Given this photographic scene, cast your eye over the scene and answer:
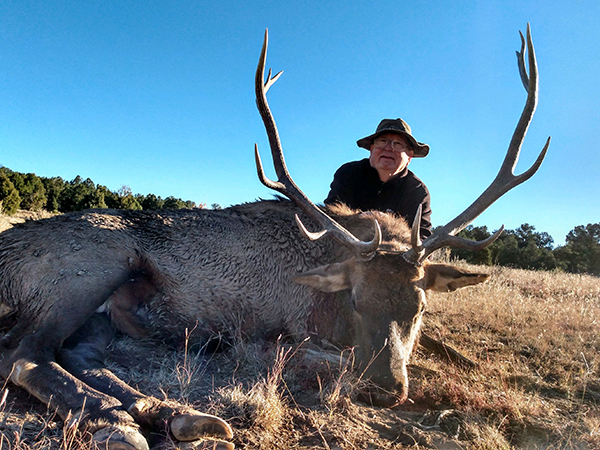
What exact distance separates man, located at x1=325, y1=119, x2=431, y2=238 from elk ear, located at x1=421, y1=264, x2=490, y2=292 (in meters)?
1.96

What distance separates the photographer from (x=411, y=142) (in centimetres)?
567

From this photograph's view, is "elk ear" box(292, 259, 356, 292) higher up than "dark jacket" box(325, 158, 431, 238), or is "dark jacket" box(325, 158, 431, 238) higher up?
"dark jacket" box(325, 158, 431, 238)

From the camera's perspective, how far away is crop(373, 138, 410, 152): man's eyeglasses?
5648 millimetres

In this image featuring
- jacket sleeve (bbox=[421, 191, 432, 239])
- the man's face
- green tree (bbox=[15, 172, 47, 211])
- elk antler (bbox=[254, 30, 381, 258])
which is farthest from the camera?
green tree (bbox=[15, 172, 47, 211])

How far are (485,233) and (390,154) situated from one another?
17165 mm

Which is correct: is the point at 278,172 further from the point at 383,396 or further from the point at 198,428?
the point at 198,428

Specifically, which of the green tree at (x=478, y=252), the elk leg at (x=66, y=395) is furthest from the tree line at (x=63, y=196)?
the elk leg at (x=66, y=395)

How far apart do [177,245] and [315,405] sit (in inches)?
78.0

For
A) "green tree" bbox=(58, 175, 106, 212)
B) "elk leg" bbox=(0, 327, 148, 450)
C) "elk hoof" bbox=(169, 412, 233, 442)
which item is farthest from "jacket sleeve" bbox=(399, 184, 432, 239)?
"green tree" bbox=(58, 175, 106, 212)

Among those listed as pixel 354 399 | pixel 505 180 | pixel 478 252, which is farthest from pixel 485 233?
pixel 354 399

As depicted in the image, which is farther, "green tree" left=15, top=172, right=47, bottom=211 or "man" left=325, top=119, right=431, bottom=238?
"green tree" left=15, top=172, right=47, bottom=211

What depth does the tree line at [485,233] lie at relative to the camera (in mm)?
20703

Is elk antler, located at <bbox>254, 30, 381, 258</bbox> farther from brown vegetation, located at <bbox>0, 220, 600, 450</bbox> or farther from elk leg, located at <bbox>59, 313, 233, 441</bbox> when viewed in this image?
elk leg, located at <bbox>59, 313, 233, 441</bbox>

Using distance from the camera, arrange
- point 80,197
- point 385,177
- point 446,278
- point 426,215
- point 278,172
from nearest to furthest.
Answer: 1. point 446,278
2. point 278,172
3. point 426,215
4. point 385,177
5. point 80,197
